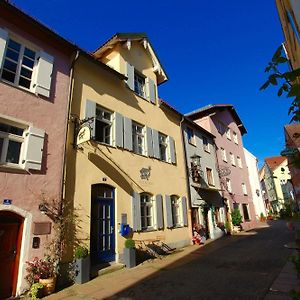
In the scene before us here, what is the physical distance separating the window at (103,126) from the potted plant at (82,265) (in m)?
4.28

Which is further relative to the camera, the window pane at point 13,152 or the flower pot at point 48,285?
the window pane at point 13,152

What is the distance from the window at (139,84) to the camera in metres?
13.2

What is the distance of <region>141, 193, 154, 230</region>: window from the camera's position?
11090 mm

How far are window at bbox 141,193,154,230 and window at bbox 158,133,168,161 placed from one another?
2.72 meters

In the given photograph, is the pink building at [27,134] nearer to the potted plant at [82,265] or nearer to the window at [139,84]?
the potted plant at [82,265]

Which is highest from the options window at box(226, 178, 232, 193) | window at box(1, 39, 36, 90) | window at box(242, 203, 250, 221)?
window at box(1, 39, 36, 90)

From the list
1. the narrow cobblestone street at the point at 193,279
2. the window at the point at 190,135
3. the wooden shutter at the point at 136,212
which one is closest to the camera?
the narrow cobblestone street at the point at 193,279

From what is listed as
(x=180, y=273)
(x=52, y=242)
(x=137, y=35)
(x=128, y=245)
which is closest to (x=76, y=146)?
(x=52, y=242)

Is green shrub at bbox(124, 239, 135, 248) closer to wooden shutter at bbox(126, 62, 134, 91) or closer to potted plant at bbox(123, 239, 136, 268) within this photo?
potted plant at bbox(123, 239, 136, 268)

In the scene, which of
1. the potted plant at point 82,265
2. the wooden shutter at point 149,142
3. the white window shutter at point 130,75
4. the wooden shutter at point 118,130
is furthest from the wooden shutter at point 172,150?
the potted plant at point 82,265

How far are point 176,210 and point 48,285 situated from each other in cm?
803

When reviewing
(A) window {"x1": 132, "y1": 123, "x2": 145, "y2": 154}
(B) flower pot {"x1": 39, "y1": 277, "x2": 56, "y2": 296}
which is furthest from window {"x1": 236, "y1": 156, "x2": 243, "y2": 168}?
(B) flower pot {"x1": 39, "y1": 277, "x2": 56, "y2": 296}

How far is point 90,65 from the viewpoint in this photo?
409 inches

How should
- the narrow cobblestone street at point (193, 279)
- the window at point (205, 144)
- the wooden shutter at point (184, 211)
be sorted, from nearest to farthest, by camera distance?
1. the narrow cobblestone street at point (193, 279)
2. the wooden shutter at point (184, 211)
3. the window at point (205, 144)
